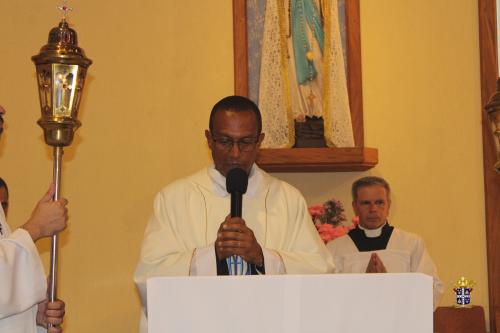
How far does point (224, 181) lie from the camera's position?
4.44 meters

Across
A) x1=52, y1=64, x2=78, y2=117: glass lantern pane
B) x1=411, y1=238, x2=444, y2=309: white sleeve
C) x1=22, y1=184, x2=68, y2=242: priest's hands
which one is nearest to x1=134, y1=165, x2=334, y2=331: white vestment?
x1=22, y1=184, x2=68, y2=242: priest's hands

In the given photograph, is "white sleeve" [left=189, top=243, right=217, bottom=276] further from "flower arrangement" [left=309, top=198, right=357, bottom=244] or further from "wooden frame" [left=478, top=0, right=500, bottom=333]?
"wooden frame" [left=478, top=0, right=500, bottom=333]

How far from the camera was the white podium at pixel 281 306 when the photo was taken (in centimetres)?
251

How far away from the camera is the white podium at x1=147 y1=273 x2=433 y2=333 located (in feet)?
8.22

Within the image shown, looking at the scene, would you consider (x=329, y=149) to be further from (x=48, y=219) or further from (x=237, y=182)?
(x=48, y=219)

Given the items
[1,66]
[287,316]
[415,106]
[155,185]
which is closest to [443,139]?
[415,106]

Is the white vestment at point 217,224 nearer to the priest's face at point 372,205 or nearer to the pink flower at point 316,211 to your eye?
the priest's face at point 372,205

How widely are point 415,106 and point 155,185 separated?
2122 millimetres

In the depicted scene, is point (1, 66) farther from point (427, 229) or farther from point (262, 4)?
point (427, 229)

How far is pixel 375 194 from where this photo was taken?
6230 mm

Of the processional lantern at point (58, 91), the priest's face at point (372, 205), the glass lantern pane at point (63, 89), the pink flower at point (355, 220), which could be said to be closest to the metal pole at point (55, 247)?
the processional lantern at point (58, 91)

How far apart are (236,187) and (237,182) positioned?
31 mm

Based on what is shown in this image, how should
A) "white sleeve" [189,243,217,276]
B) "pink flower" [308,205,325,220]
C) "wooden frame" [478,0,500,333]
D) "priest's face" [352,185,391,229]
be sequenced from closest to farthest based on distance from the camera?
"white sleeve" [189,243,217,276] < "priest's face" [352,185,391,229] < "pink flower" [308,205,325,220] < "wooden frame" [478,0,500,333]

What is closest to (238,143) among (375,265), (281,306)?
(281,306)
